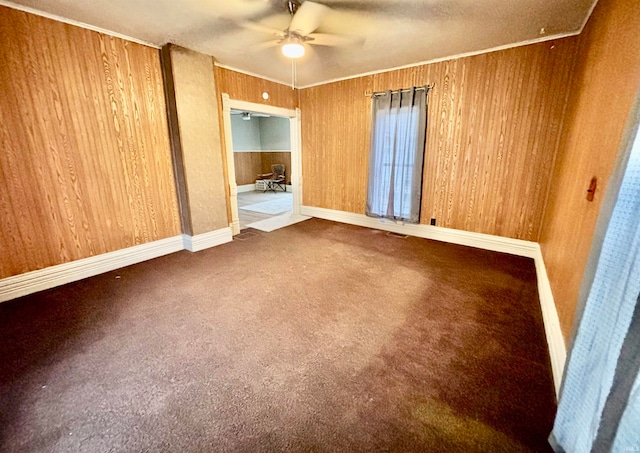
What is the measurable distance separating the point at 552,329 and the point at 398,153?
2846mm

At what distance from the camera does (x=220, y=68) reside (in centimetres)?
365

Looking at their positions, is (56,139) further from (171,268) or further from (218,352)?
(218,352)

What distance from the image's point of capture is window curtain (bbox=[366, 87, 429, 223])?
146 inches

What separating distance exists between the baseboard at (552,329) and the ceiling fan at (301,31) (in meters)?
2.79

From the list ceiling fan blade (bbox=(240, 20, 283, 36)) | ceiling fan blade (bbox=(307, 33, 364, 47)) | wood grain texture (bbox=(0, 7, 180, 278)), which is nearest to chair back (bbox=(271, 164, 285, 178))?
wood grain texture (bbox=(0, 7, 180, 278))

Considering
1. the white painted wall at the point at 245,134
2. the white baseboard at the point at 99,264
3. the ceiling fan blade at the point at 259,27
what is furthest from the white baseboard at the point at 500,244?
the white painted wall at the point at 245,134

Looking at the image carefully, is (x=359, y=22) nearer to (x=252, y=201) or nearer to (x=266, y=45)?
(x=266, y=45)

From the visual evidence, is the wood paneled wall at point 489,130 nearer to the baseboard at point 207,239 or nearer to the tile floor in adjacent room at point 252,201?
the tile floor in adjacent room at point 252,201

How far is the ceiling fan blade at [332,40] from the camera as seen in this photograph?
2.66 metres

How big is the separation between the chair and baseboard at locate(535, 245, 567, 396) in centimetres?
730

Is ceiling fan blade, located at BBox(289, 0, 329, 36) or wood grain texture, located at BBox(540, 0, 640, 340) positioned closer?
wood grain texture, located at BBox(540, 0, 640, 340)

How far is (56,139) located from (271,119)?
7.14 meters

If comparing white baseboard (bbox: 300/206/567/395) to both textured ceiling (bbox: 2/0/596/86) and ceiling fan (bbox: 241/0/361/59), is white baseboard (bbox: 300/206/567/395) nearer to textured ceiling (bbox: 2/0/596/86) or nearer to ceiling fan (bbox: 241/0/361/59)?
textured ceiling (bbox: 2/0/596/86)

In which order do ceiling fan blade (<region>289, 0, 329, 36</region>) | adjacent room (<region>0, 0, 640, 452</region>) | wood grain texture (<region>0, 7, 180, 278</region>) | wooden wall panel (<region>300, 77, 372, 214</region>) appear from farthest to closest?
wooden wall panel (<region>300, 77, 372, 214</region>)
wood grain texture (<region>0, 7, 180, 278</region>)
ceiling fan blade (<region>289, 0, 329, 36</region>)
adjacent room (<region>0, 0, 640, 452</region>)
